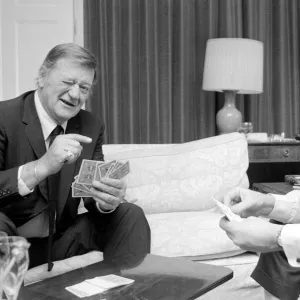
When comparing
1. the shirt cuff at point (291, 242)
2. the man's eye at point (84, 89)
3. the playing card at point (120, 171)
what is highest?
the man's eye at point (84, 89)

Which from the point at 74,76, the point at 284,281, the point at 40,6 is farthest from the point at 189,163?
the point at 40,6

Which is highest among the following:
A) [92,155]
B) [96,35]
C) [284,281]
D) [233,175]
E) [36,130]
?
[96,35]

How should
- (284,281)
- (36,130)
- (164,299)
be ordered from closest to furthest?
(164,299) < (284,281) < (36,130)

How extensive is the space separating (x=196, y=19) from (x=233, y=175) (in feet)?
5.42

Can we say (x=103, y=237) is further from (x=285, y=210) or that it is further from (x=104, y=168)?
(x=285, y=210)

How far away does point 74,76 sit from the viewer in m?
1.90

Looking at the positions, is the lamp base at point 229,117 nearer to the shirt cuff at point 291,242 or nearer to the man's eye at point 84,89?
the man's eye at point 84,89

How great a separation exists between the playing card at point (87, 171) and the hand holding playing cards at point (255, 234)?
2.25 feet

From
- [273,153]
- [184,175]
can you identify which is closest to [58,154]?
[184,175]

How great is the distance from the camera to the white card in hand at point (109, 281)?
1244mm

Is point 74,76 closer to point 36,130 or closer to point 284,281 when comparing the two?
point 36,130

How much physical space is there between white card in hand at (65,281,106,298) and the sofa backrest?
1205 mm

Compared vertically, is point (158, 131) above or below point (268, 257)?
above

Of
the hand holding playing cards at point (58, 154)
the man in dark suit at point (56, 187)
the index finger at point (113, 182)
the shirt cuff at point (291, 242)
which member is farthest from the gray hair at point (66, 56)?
the shirt cuff at point (291, 242)
